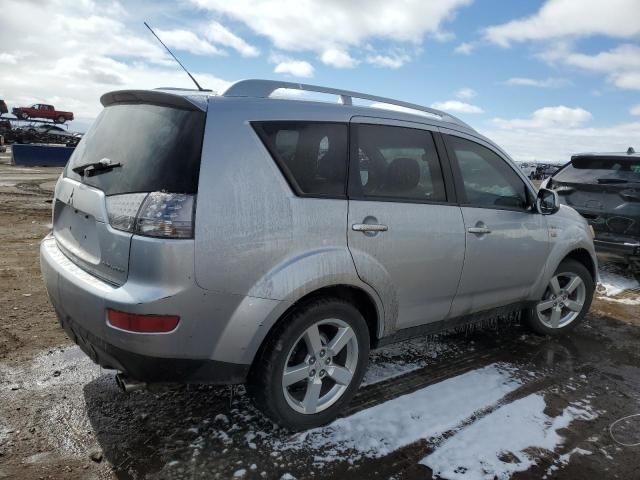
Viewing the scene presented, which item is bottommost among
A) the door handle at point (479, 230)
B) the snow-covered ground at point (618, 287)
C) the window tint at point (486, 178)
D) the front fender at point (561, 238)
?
the snow-covered ground at point (618, 287)

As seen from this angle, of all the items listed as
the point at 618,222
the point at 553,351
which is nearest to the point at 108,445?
the point at 553,351

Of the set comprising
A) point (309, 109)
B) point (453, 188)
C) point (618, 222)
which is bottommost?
point (618, 222)

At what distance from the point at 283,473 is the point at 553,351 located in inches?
113

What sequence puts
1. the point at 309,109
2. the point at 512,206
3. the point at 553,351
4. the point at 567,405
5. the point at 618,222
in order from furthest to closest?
the point at 618,222, the point at 553,351, the point at 512,206, the point at 567,405, the point at 309,109

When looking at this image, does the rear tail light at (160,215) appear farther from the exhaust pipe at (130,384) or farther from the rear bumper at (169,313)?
the exhaust pipe at (130,384)

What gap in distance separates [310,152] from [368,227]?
534 mm

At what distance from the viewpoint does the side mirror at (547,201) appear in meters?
4.02

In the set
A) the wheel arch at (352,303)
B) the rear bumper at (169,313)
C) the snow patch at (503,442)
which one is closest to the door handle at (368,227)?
the wheel arch at (352,303)

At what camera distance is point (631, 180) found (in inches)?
257

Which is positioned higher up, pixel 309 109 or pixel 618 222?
pixel 309 109

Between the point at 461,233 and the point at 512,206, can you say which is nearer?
the point at 461,233

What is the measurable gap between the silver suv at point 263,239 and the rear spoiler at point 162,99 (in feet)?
0.03

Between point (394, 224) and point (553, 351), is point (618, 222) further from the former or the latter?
point (394, 224)

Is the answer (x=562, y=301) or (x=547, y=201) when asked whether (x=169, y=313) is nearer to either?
(x=547, y=201)
